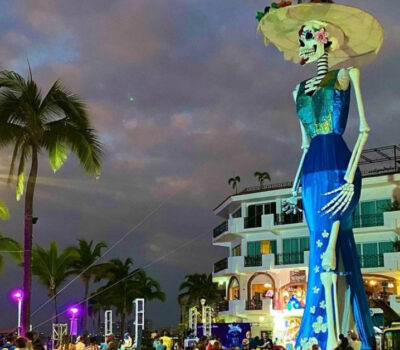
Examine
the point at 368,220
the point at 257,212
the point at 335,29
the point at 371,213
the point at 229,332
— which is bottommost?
the point at 229,332

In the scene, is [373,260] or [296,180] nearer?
[296,180]

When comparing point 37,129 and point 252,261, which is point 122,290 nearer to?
point 252,261

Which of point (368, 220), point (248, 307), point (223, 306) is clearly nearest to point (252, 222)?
point (248, 307)

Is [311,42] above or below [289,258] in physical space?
above

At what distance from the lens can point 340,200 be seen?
21938 millimetres

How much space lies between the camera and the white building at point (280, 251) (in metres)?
38.5

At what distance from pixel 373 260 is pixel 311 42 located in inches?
736

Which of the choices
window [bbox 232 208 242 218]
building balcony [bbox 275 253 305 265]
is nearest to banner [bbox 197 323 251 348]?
building balcony [bbox 275 253 305 265]

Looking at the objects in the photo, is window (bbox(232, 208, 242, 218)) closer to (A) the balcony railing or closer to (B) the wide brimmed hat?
(A) the balcony railing

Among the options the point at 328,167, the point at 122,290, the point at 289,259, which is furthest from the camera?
the point at 122,290

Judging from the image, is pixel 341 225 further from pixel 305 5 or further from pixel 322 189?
pixel 305 5

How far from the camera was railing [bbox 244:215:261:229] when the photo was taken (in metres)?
45.1

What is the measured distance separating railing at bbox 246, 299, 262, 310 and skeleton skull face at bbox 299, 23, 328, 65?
23394mm

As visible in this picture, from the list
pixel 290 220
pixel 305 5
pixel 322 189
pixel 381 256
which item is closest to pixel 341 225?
pixel 322 189
